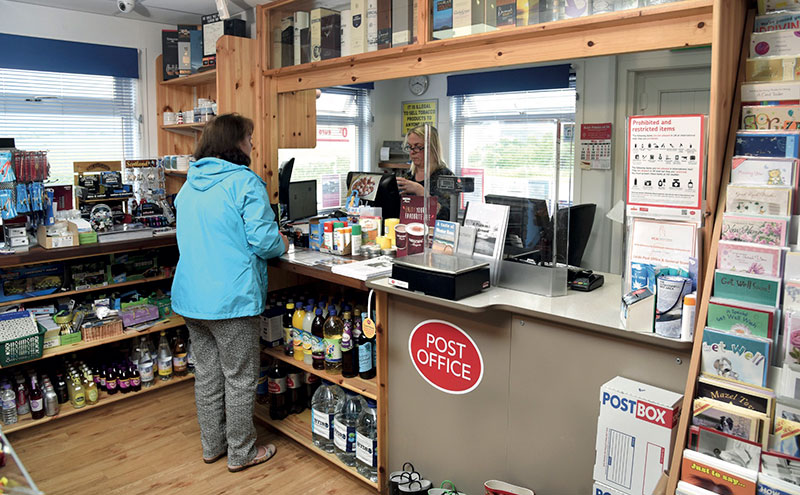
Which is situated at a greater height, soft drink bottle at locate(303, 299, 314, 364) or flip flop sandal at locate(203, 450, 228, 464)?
soft drink bottle at locate(303, 299, 314, 364)

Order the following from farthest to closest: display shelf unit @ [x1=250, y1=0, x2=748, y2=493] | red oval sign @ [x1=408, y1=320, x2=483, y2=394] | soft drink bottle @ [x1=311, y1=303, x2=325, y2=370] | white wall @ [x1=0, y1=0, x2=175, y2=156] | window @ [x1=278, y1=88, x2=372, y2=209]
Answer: window @ [x1=278, y1=88, x2=372, y2=209]
white wall @ [x1=0, y1=0, x2=175, y2=156]
soft drink bottle @ [x1=311, y1=303, x2=325, y2=370]
red oval sign @ [x1=408, y1=320, x2=483, y2=394]
display shelf unit @ [x1=250, y1=0, x2=748, y2=493]

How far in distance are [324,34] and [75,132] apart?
2.23 metres

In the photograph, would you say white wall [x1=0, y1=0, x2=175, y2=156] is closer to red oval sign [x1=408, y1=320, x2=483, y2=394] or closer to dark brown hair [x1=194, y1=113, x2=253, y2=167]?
dark brown hair [x1=194, y1=113, x2=253, y2=167]

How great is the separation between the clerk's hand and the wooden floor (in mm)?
1608

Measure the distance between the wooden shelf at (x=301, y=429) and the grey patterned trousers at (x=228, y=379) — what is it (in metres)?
0.23

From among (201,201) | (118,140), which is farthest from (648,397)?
(118,140)

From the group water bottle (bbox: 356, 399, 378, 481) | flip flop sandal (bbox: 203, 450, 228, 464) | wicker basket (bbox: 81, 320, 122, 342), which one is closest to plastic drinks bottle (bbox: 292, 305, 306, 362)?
water bottle (bbox: 356, 399, 378, 481)

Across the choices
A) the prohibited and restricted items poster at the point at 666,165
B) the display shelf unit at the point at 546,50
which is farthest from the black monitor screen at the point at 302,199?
the prohibited and restricted items poster at the point at 666,165

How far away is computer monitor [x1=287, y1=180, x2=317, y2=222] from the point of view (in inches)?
172

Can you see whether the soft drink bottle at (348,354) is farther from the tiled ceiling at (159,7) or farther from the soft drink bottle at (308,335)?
the tiled ceiling at (159,7)

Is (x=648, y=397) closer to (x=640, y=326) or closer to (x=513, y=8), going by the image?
(x=640, y=326)

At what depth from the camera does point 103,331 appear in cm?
366

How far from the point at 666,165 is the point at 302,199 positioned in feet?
10.2

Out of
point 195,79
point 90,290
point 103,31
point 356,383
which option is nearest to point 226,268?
point 356,383
